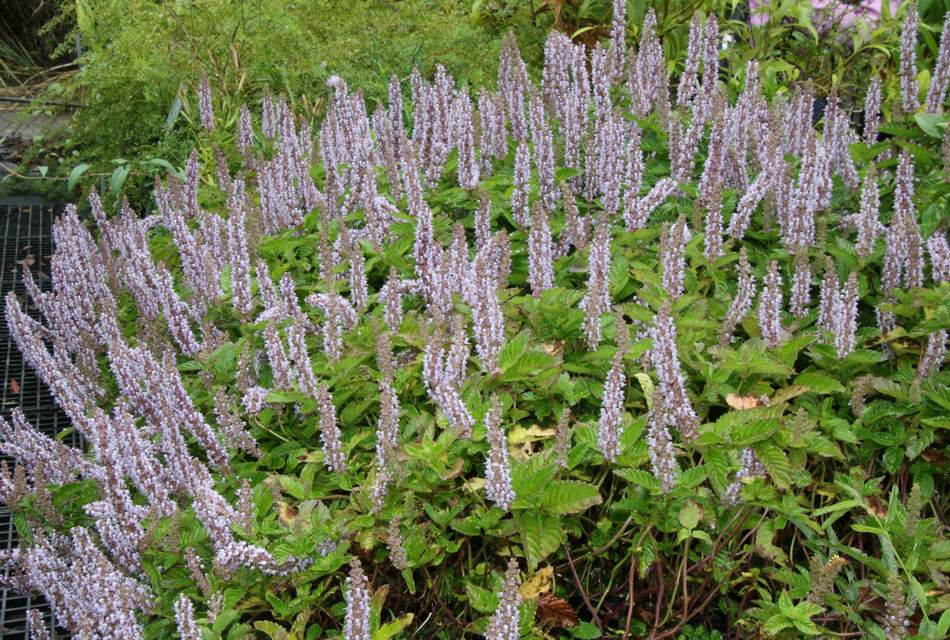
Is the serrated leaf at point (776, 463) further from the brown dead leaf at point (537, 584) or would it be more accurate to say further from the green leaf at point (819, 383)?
the brown dead leaf at point (537, 584)

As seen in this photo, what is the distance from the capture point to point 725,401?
109 inches

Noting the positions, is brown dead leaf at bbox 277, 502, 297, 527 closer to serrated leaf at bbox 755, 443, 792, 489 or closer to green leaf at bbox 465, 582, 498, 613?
green leaf at bbox 465, 582, 498, 613

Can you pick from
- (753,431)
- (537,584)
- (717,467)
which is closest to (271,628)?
(537,584)

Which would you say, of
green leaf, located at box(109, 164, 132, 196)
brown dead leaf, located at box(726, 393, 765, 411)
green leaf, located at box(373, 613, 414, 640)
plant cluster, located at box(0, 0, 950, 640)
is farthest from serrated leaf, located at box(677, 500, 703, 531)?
green leaf, located at box(109, 164, 132, 196)

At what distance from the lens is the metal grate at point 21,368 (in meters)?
3.02

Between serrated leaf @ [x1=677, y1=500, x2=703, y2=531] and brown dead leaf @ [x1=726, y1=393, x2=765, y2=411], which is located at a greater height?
brown dead leaf @ [x1=726, y1=393, x2=765, y2=411]

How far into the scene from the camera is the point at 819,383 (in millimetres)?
2654

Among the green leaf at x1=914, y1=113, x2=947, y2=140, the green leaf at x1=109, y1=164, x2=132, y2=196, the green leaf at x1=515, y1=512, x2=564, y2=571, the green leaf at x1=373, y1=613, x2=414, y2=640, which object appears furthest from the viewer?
the green leaf at x1=109, y1=164, x2=132, y2=196

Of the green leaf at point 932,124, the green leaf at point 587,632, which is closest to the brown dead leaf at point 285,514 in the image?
the green leaf at point 587,632

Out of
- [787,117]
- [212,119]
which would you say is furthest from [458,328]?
[212,119]

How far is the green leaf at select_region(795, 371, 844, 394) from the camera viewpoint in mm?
2641

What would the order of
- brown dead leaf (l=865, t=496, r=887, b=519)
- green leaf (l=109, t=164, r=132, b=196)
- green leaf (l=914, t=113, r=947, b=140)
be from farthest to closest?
green leaf (l=109, t=164, r=132, b=196)
green leaf (l=914, t=113, r=947, b=140)
brown dead leaf (l=865, t=496, r=887, b=519)

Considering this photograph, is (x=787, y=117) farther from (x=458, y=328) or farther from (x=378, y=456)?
(x=378, y=456)

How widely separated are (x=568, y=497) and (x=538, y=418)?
17.6 inches
